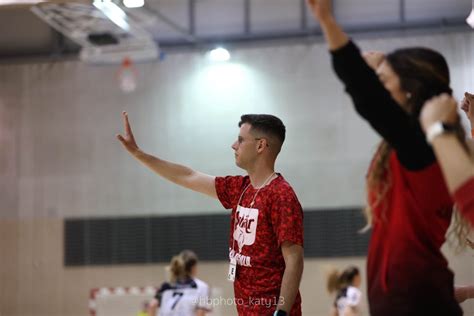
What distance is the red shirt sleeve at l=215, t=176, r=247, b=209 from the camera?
148 inches

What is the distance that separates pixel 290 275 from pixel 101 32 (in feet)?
25.1

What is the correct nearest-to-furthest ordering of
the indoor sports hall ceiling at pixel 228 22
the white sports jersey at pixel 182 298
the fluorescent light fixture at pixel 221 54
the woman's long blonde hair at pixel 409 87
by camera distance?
the woman's long blonde hair at pixel 409 87 → the white sports jersey at pixel 182 298 → the indoor sports hall ceiling at pixel 228 22 → the fluorescent light fixture at pixel 221 54

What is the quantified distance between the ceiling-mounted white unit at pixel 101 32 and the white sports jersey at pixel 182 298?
12.9 ft

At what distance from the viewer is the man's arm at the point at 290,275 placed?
10.6 ft

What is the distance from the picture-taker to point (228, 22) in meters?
10.5

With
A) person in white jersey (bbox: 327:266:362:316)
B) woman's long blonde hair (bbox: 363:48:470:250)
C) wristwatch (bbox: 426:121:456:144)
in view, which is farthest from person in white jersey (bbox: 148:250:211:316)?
wristwatch (bbox: 426:121:456:144)

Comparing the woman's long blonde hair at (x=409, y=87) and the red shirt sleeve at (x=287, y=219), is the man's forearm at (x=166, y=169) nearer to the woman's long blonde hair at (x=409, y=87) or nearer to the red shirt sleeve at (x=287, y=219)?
the red shirt sleeve at (x=287, y=219)

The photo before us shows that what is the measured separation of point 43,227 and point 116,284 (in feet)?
4.98

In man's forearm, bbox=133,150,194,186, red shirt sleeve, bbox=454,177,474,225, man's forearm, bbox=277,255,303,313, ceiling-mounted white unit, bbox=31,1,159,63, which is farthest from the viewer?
ceiling-mounted white unit, bbox=31,1,159,63

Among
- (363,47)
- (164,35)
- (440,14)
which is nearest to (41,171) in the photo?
(164,35)

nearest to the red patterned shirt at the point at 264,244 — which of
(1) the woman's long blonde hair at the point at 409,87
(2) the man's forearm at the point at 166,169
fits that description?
(2) the man's forearm at the point at 166,169

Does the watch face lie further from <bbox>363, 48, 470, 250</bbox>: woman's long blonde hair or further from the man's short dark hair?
the man's short dark hair

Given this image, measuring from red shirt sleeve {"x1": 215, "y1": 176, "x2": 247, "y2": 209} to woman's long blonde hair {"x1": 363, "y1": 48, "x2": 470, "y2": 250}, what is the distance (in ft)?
5.53

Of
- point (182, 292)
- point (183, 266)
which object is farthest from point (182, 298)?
point (183, 266)
